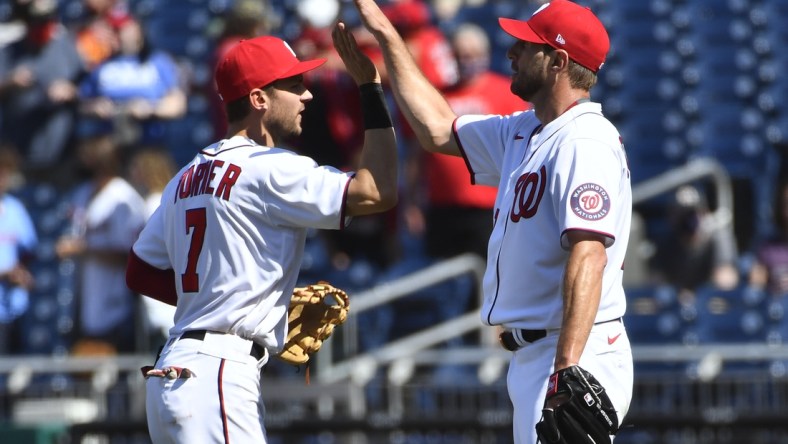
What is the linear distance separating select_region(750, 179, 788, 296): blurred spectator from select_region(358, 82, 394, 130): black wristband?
197 inches

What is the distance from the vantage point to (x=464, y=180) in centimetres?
894

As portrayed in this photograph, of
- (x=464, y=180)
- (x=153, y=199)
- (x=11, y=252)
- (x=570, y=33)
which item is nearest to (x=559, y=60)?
(x=570, y=33)

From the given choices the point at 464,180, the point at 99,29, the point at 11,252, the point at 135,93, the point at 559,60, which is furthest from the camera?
the point at 99,29

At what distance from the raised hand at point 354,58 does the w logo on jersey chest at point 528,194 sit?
702 mm

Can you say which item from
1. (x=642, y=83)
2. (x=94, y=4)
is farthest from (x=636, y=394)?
(x=94, y=4)

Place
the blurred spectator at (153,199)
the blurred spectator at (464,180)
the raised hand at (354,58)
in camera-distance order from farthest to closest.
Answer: the blurred spectator at (153,199) → the blurred spectator at (464,180) → the raised hand at (354,58)

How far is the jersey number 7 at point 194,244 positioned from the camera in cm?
463

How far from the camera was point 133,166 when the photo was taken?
32.7 ft

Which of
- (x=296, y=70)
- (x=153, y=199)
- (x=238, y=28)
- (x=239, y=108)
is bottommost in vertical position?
(x=153, y=199)

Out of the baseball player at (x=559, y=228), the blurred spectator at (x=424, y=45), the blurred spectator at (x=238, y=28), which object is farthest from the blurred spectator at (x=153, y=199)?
the baseball player at (x=559, y=228)

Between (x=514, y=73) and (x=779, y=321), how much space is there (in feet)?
15.9

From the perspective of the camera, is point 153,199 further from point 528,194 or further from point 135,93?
point 528,194

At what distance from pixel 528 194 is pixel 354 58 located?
0.85 m

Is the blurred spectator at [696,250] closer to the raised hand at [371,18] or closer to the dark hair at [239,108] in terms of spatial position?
the raised hand at [371,18]
